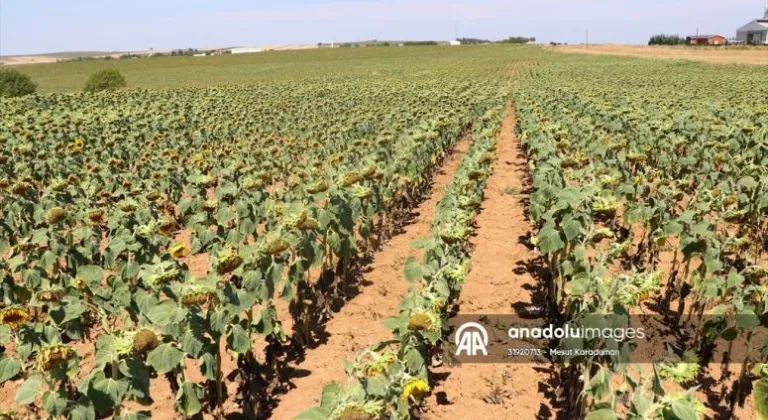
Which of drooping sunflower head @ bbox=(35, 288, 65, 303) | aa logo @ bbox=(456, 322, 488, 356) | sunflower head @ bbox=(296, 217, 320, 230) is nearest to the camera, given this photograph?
drooping sunflower head @ bbox=(35, 288, 65, 303)

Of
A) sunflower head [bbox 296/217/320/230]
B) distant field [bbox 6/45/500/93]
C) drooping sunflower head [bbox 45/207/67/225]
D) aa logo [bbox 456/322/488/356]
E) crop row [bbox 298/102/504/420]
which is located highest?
distant field [bbox 6/45/500/93]

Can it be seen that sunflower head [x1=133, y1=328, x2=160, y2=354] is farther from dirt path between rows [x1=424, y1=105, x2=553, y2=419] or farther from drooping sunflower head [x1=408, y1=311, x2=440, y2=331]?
dirt path between rows [x1=424, y1=105, x2=553, y2=419]

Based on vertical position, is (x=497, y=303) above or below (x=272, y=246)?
below

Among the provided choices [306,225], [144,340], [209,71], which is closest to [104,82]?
[209,71]

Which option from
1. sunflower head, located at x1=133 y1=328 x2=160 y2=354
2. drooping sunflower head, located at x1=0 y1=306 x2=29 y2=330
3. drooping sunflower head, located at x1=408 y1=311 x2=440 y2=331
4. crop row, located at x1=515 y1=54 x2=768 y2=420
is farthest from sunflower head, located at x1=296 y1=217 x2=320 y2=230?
crop row, located at x1=515 y1=54 x2=768 y2=420

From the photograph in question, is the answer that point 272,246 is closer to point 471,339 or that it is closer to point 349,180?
point 349,180

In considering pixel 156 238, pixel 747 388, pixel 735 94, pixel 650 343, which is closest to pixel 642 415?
pixel 747 388

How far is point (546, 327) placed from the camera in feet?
21.9

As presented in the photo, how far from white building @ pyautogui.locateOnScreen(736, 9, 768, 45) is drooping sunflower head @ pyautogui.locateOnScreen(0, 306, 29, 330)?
457 feet

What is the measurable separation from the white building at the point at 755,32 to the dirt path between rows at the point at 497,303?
130m

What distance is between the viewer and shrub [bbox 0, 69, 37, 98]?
41375mm

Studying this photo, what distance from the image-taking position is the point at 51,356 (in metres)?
3.32

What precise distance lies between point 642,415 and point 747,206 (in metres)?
6.29

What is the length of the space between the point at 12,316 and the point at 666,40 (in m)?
153
